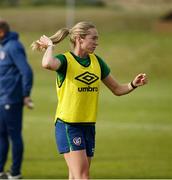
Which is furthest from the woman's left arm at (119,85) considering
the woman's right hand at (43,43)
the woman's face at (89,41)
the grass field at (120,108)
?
the grass field at (120,108)

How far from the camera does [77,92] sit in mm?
10000

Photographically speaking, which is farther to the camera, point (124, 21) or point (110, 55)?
point (124, 21)

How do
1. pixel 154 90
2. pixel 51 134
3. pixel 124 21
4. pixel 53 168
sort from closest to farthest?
pixel 53 168, pixel 51 134, pixel 154 90, pixel 124 21

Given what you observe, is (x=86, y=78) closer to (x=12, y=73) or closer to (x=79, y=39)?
(x=79, y=39)

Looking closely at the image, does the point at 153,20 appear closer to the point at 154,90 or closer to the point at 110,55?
the point at 110,55

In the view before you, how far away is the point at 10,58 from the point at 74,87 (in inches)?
152

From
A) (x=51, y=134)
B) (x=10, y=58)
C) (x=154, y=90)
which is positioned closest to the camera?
(x=10, y=58)

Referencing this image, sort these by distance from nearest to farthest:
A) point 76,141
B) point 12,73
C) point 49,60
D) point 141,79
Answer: point 49,60 → point 76,141 → point 141,79 → point 12,73

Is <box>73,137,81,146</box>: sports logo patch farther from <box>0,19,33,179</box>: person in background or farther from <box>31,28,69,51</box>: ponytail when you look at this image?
<box>0,19,33,179</box>: person in background

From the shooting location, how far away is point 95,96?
33.1 ft

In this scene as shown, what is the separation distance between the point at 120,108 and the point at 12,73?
1337 centimetres

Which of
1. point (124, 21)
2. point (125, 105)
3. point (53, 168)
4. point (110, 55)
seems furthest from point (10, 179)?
point (124, 21)

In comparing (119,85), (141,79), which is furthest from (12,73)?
(141,79)

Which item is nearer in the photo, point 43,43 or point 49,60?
point 49,60
